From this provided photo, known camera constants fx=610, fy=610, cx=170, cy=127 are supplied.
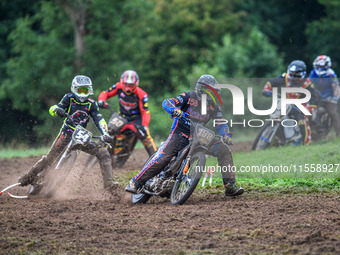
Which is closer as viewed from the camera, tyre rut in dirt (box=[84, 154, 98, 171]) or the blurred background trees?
tyre rut in dirt (box=[84, 154, 98, 171])

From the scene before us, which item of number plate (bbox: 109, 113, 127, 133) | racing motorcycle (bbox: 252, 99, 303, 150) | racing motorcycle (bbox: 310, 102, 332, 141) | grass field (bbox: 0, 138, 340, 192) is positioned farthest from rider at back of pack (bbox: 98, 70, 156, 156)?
racing motorcycle (bbox: 310, 102, 332, 141)

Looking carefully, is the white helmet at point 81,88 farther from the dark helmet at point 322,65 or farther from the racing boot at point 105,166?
the dark helmet at point 322,65

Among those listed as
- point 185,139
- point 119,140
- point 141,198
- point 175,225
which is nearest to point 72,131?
point 141,198

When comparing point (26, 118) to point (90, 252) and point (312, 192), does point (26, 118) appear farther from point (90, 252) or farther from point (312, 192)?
point (90, 252)

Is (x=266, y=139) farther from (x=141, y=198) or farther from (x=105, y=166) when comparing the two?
(x=141, y=198)

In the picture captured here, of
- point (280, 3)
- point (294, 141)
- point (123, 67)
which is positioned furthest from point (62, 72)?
point (294, 141)

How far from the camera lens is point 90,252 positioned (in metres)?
7.02

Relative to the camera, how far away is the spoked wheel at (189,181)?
31.5ft

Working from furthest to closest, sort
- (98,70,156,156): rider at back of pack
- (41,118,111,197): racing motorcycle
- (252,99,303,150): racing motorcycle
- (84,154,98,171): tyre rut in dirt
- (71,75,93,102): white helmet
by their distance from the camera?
(252,99,303,150): racing motorcycle → (98,70,156,156): rider at back of pack → (84,154,98,171): tyre rut in dirt → (71,75,93,102): white helmet → (41,118,111,197): racing motorcycle

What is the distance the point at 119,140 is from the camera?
614 inches

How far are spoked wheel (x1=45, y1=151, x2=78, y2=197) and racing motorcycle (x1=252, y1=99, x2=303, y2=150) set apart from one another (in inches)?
275

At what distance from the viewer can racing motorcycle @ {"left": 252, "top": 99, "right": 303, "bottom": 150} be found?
1705cm

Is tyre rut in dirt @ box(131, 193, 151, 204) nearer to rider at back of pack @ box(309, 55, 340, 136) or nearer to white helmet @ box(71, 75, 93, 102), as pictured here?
white helmet @ box(71, 75, 93, 102)

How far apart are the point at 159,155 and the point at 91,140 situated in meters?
1.99
